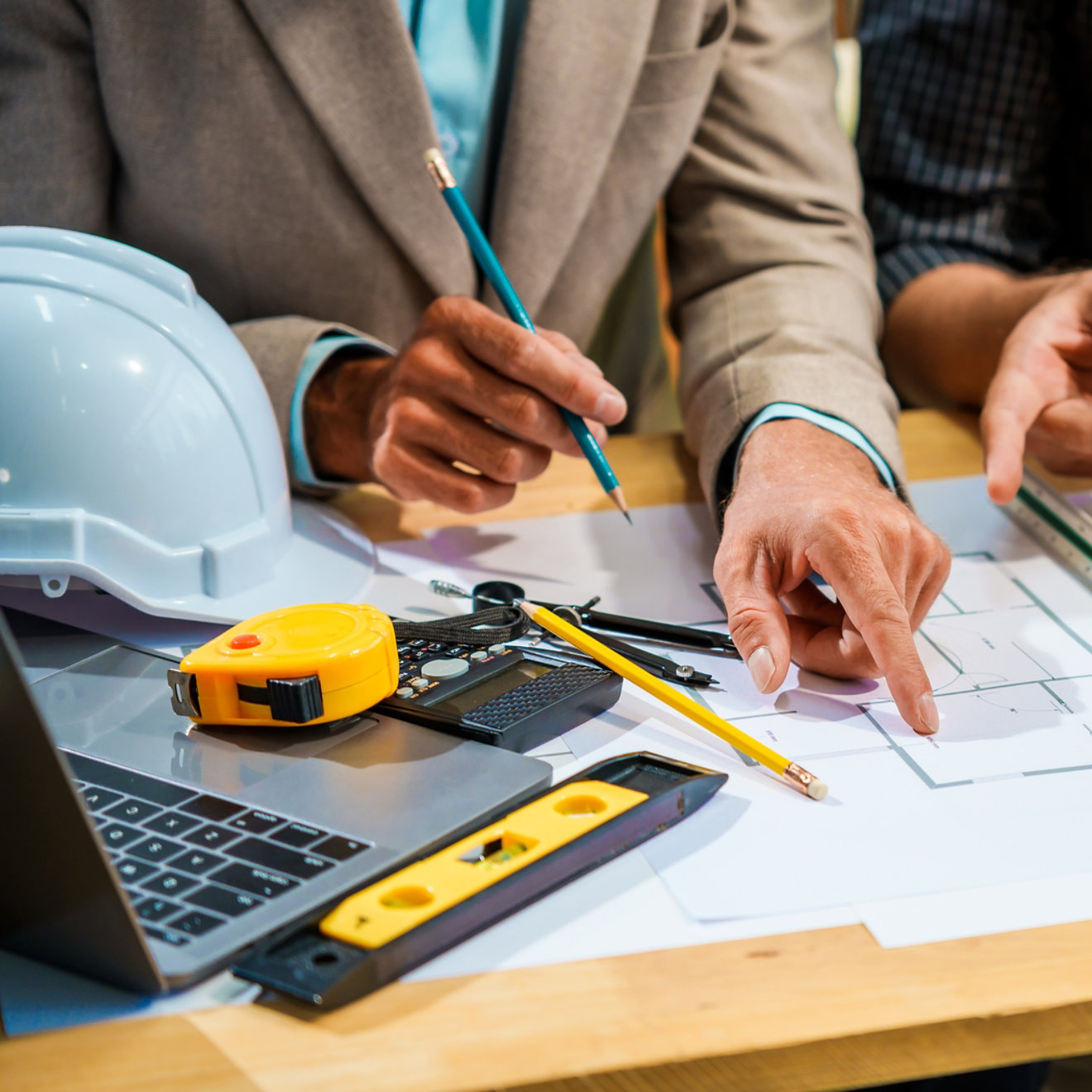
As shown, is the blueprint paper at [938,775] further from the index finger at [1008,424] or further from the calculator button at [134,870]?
the calculator button at [134,870]

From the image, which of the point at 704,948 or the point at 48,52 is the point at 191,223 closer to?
the point at 48,52

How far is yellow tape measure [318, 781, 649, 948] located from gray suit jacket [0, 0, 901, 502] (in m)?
0.39

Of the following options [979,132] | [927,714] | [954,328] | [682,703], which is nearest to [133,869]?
[682,703]

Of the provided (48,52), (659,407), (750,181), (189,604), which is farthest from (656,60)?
(189,604)

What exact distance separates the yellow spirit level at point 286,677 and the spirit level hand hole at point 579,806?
0.11 metres

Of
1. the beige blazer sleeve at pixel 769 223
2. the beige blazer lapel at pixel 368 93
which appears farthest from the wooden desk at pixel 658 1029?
the beige blazer lapel at pixel 368 93

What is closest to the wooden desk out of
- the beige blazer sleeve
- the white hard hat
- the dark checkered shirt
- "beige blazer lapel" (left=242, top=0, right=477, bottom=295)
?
the white hard hat

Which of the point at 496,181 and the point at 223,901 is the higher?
the point at 496,181

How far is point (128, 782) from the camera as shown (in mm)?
464

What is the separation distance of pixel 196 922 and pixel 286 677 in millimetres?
135

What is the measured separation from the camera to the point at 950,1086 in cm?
69

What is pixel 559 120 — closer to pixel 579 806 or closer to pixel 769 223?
pixel 769 223

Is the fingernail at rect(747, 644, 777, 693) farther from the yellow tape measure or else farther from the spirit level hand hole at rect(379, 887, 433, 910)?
the spirit level hand hole at rect(379, 887, 433, 910)

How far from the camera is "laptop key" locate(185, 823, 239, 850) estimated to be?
0.42 meters
